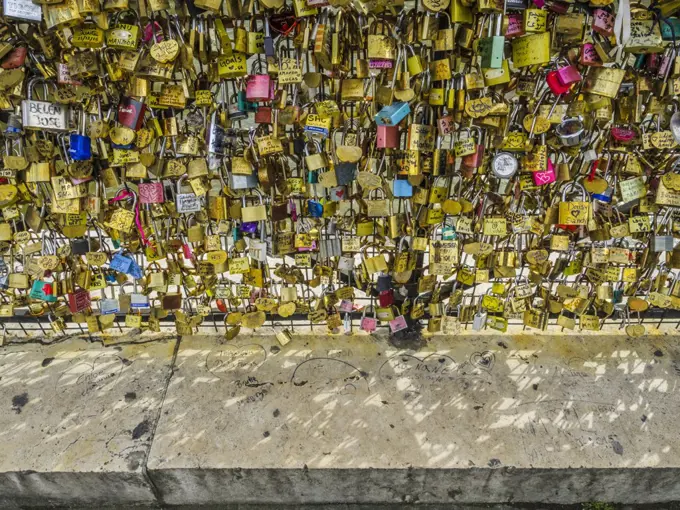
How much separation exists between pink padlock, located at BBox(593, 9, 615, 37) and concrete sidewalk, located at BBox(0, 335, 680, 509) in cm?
169

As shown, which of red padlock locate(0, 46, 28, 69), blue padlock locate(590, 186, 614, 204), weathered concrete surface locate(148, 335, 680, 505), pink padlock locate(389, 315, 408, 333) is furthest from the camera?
pink padlock locate(389, 315, 408, 333)

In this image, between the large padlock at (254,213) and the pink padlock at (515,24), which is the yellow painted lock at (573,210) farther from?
the large padlock at (254,213)

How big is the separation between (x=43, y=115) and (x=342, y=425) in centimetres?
198

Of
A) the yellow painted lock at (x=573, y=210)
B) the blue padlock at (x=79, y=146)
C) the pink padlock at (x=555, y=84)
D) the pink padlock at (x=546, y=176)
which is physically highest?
the pink padlock at (x=555, y=84)

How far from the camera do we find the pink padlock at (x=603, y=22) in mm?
1873

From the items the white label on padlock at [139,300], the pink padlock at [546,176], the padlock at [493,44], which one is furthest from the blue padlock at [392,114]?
the white label on padlock at [139,300]

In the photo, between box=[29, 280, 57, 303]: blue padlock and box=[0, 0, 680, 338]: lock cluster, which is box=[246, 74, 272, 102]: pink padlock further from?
box=[29, 280, 57, 303]: blue padlock

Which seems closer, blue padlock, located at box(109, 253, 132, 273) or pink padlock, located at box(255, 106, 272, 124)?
pink padlock, located at box(255, 106, 272, 124)

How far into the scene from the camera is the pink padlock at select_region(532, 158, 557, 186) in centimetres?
221

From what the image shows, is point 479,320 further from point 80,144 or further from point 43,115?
point 43,115

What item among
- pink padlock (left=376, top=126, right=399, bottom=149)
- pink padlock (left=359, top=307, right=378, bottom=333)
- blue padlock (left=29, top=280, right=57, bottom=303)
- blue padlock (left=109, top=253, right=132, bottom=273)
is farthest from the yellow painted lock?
blue padlock (left=29, top=280, right=57, bottom=303)

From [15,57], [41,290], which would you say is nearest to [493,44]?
[15,57]

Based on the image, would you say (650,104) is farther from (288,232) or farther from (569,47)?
(288,232)

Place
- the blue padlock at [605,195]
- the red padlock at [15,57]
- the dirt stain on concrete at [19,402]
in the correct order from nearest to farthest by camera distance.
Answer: the red padlock at [15,57]
the blue padlock at [605,195]
the dirt stain on concrete at [19,402]
